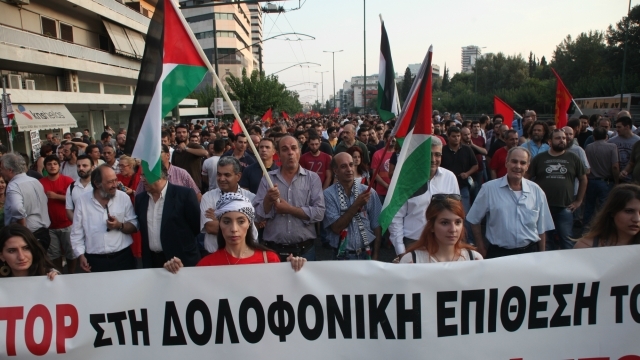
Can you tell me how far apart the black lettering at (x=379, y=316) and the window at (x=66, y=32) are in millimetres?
27451

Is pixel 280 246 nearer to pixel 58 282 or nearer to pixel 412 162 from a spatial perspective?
pixel 412 162

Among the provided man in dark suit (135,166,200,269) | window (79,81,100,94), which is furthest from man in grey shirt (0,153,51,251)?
window (79,81,100,94)

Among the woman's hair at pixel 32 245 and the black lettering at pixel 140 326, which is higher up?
the woman's hair at pixel 32 245

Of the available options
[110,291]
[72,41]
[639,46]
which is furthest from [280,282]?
[639,46]

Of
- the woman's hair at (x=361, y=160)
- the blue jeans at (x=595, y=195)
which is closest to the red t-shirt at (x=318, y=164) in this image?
the woman's hair at (x=361, y=160)

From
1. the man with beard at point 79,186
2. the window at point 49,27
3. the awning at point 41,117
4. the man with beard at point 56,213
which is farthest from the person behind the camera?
the window at point 49,27

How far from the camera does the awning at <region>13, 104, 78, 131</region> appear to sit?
18.0m

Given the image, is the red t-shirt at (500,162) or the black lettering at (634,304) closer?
the black lettering at (634,304)

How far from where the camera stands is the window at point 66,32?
25855 millimetres

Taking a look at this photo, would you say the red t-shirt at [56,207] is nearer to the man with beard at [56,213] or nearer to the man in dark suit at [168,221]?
the man with beard at [56,213]

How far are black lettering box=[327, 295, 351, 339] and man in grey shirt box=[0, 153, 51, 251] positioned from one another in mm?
3792

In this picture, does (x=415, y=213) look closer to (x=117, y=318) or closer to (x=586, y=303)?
(x=586, y=303)

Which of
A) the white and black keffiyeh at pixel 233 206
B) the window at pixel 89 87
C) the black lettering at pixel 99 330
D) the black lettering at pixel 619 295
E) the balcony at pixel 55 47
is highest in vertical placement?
the balcony at pixel 55 47

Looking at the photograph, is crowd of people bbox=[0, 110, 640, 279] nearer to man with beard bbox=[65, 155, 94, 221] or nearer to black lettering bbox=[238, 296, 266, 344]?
man with beard bbox=[65, 155, 94, 221]
